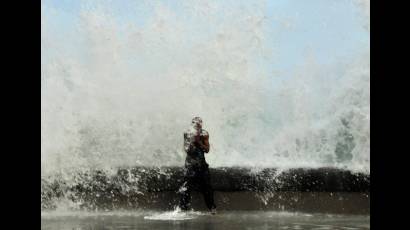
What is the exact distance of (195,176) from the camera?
916 cm

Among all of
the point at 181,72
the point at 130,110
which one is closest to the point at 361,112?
the point at 181,72

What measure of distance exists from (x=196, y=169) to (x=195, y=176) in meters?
0.10

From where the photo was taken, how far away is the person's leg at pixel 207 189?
9180 millimetres

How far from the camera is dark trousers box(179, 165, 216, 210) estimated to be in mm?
9164

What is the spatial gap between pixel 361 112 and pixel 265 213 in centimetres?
528

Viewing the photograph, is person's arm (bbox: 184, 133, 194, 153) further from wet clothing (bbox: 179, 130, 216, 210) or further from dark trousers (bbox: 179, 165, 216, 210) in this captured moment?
dark trousers (bbox: 179, 165, 216, 210)

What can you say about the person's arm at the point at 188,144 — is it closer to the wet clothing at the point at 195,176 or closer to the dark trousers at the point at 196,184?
the wet clothing at the point at 195,176

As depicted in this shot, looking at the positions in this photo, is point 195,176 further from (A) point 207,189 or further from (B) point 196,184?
(A) point 207,189

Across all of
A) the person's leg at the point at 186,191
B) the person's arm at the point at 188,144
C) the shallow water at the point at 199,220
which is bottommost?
the shallow water at the point at 199,220

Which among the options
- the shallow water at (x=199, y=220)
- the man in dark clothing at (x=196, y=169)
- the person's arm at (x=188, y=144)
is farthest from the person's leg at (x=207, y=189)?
the person's arm at (x=188, y=144)

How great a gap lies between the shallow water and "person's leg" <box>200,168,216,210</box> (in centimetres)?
17

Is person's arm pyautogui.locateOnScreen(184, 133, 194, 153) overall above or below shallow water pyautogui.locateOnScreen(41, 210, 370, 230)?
above

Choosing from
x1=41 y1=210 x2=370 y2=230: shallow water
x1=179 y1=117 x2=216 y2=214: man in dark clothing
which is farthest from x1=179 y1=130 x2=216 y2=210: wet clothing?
x1=41 y1=210 x2=370 y2=230: shallow water

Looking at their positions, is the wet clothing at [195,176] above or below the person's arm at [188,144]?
below
